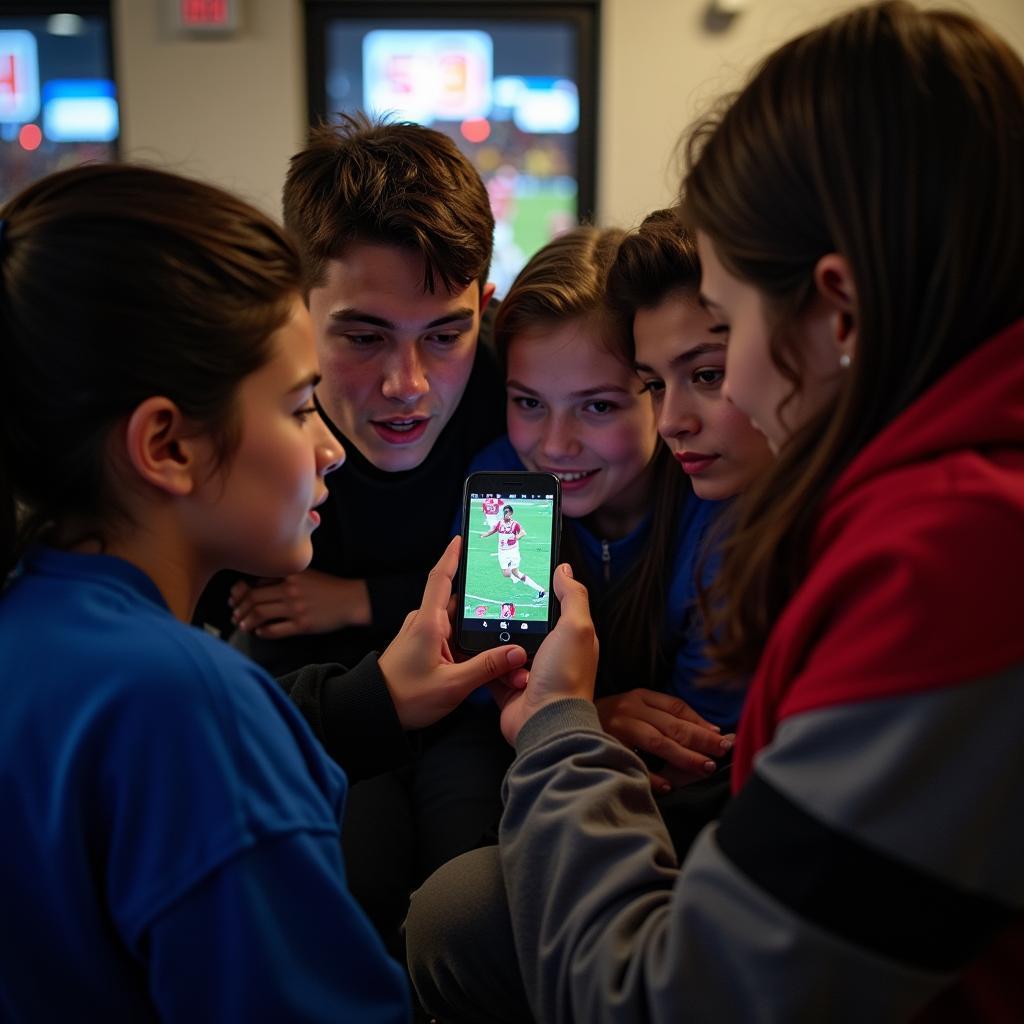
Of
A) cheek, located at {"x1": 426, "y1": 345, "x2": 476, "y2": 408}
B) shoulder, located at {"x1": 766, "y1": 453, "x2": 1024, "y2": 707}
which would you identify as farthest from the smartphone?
shoulder, located at {"x1": 766, "y1": 453, "x2": 1024, "y2": 707}

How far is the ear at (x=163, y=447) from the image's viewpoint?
705 mm

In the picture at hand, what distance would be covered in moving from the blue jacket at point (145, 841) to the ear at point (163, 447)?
0.11 m

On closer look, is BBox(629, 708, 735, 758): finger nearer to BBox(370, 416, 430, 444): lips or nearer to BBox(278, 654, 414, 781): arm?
BBox(278, 654, 414, 781): arm

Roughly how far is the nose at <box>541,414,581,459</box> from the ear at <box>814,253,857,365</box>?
65 cm

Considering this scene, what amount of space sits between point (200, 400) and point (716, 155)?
1.34 feet

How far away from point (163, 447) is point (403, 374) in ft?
2.07

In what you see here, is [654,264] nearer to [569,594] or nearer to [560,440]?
[560,440]

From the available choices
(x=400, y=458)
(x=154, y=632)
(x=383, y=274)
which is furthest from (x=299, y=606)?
(x=154, y=632)

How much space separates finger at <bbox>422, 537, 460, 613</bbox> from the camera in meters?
1.11

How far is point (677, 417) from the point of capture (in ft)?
3.91

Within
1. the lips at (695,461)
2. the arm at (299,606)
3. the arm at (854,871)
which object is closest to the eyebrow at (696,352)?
the lips at (695,461)

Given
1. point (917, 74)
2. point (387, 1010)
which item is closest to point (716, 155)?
point (917, 74)

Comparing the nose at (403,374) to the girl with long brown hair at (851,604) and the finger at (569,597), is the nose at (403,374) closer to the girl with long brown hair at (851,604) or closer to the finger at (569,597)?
the finger at (569,597)

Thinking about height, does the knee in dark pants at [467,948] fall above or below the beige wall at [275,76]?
below
